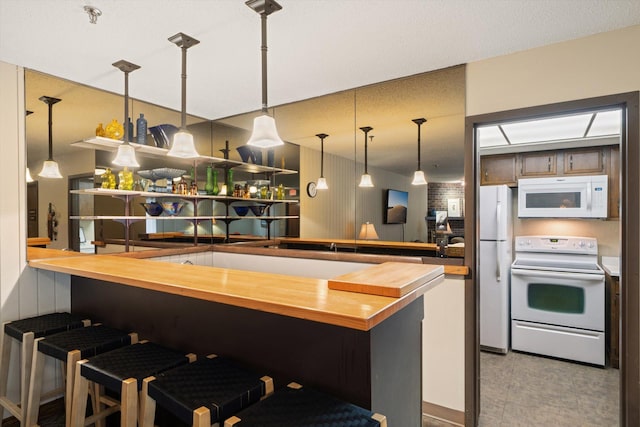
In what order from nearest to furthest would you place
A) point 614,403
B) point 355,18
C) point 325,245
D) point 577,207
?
point 355,18, point 614,403, point 325,245, point 577,207

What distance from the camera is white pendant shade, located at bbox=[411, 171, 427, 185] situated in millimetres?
2589

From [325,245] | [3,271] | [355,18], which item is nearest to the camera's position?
[355,18]

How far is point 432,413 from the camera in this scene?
2488 mm

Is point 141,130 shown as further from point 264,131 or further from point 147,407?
point 147,407

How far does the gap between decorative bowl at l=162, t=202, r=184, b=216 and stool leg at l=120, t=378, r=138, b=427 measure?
214cm

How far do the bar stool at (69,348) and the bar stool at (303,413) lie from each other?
3.59 ft

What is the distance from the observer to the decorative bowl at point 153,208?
10.9 ft

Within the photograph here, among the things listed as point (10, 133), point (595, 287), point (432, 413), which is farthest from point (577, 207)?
point (10, 133)

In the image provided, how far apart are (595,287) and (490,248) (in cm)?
96

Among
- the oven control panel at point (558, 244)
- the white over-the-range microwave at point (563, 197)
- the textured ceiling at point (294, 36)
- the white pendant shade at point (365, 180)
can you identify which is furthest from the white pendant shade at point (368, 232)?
the oven control panel at point (558, 244)

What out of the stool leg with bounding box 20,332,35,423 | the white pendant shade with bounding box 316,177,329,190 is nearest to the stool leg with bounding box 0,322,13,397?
the stool leg with bounding box 20,332,35,423

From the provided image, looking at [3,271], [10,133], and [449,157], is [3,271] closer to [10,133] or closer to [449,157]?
[10,133]

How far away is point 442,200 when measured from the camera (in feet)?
8.14

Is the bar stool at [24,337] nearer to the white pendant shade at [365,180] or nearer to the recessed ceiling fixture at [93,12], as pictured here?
the recessed ceiling fixture at [93,12]
